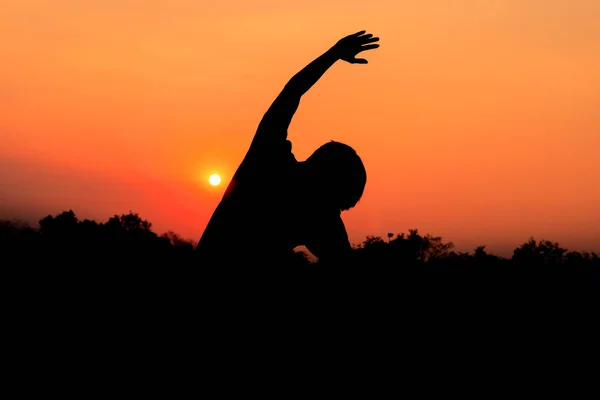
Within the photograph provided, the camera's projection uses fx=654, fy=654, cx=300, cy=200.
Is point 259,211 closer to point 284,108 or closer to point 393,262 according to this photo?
point 284,108

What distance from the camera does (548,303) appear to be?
39.2 feet

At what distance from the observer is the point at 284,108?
154 inches

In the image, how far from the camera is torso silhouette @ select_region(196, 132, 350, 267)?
3963 millimetres

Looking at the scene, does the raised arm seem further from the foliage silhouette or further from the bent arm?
the foliage silhouette

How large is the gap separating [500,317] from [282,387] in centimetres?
882

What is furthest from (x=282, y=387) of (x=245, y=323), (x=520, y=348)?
(x=520, y=348)

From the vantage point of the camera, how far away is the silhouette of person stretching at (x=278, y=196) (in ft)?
13.0

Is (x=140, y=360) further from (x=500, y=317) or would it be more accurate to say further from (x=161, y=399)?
(x=500, y=317)

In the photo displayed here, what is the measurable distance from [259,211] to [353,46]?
1432mm

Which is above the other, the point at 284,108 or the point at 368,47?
the point at 368,47

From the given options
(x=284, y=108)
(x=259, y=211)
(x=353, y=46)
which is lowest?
(x=259, y=211)

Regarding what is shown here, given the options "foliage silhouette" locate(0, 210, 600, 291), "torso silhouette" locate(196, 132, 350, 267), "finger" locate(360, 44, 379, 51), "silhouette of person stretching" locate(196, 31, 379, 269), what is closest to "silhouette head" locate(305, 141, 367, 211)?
"silhouette of person stretching" locate(196, 31, 379, 269)

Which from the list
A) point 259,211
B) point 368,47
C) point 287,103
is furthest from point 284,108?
point 368,47

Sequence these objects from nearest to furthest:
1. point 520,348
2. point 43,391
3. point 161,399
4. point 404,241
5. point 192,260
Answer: point 161,399 → point 192,260 → point 43,391 → point 520,348 → point 404,241
